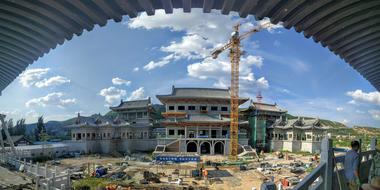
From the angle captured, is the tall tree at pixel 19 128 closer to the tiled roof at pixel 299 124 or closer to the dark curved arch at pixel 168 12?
the tiled roof at pixel 299 124

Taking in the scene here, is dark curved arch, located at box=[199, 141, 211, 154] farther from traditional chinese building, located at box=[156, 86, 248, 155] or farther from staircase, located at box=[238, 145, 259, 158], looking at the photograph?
staircase, located at box=[238, 145, 259, 158]

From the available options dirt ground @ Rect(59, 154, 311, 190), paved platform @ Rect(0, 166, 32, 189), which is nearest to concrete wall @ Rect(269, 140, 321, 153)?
dirt ground @ Rect(59, 154, 311, 190)

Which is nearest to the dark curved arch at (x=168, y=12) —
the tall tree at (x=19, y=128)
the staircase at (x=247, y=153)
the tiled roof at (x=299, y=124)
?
the staircase at (x=247, y=153)

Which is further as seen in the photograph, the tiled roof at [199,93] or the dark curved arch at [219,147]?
the tiled roof at [199,93]

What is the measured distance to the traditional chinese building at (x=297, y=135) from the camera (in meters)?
47.4

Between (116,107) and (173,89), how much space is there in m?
12.5

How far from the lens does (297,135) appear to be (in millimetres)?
49031

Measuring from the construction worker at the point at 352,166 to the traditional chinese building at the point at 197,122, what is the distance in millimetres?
39494

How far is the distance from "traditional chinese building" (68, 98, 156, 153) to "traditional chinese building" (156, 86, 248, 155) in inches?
163

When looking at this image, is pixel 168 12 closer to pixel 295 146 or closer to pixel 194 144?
pixel 194 144

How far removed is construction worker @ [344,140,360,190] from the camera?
20.4 ft

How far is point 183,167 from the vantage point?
3575cm

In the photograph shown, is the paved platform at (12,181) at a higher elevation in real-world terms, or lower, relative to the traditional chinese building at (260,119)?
lower

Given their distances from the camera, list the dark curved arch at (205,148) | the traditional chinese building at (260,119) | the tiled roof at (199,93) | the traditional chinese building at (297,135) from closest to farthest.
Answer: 1. the traditional chinese building at (297,135)
2. the dark curved arch at (205,148)
3. the tiled roof at (199,93)
4. the traditional chinese building at (260,119)
